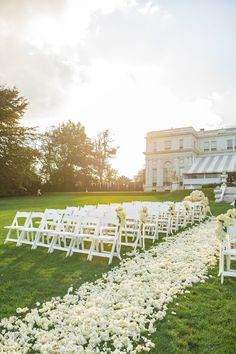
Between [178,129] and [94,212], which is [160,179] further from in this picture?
[94,212]

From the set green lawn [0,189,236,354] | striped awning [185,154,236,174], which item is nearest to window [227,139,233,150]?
striped awning [185,154,236,174]

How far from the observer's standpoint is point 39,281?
550 centimetres

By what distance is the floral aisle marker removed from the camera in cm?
333

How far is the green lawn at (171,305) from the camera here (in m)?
3.40

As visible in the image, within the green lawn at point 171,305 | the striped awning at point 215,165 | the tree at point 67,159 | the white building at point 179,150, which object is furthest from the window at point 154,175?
the green lawn at point 171,305

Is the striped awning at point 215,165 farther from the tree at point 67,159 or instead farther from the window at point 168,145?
the tree at point 67,159

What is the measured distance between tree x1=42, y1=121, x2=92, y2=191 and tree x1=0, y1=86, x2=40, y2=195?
10.0 metres

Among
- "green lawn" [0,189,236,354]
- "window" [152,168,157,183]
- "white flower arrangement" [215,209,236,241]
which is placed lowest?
"green lawn" [0,189,236,354]

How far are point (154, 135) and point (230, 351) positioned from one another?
1872 inches

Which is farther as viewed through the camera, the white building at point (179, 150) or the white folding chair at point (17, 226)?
the white building at point (179, 150)

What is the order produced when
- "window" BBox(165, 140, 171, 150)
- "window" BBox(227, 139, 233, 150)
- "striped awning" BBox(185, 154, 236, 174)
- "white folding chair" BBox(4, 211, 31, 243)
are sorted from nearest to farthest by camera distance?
"white folding chair" BBox(4, 211, 31, 243) → "striped awning" BBox(185, 154, 236, 174) → "window" BBox(227, 139, 233, 150) → "window" BBox(165, 140, 171, 150)

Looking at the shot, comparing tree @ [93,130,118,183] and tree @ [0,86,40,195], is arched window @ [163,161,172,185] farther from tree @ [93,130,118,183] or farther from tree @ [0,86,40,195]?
tree @ [0,86,40,195]

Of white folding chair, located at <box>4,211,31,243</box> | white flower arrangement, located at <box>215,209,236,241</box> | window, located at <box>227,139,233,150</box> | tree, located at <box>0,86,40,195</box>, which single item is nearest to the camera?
white flower arrangement, located at <box>215,209,236,241</box>

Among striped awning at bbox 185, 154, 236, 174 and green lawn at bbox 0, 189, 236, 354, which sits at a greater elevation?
striped awning at bbox 185, 154, 236, 174
